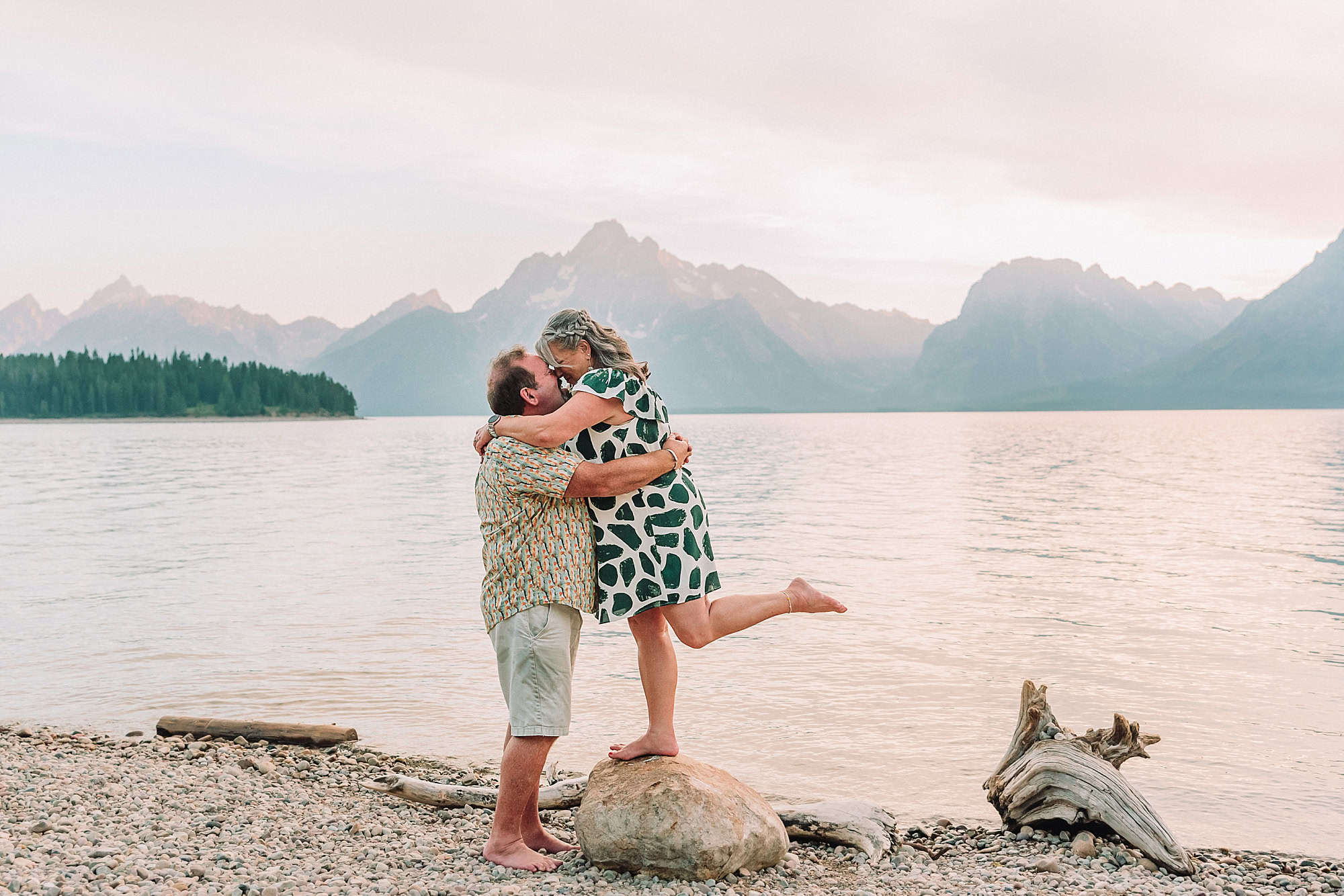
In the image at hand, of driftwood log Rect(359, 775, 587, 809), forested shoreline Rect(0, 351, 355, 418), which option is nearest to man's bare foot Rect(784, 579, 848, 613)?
driftwood log Rect(359, 775, 587, 809)

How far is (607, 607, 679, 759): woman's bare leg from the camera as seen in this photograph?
18.2 ft

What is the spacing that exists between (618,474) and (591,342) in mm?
744

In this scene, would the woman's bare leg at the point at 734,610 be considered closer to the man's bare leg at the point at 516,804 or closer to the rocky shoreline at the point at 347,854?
the man's bare leg at the point at 516,804

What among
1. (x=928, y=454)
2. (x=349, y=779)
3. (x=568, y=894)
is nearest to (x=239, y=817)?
(x=349, y=779)

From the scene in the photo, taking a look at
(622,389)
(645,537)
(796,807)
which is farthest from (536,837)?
(622,389)

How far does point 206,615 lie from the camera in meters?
15.6

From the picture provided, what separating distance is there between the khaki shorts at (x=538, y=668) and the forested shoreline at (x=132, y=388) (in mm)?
172358

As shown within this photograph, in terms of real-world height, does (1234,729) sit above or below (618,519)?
below

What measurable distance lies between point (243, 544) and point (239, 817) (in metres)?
19.6

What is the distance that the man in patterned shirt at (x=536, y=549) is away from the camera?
507cm

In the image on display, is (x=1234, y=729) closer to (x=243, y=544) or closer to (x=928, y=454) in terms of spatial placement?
(x=243, y=544)

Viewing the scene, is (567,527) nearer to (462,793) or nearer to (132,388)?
(462,793)

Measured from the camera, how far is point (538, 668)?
17.1 feet

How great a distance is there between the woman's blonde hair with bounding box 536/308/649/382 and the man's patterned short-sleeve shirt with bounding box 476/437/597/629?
546mm
